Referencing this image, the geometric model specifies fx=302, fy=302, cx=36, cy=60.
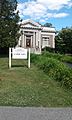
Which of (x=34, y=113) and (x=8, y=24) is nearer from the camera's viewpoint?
(x=34, y=113)

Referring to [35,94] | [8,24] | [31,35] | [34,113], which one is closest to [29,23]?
[31,35]

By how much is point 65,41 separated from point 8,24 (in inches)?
1260

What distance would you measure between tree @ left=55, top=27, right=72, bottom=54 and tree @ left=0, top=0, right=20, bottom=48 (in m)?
27.4

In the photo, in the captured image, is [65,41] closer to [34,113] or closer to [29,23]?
[29,23]

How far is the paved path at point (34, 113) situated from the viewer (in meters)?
7.51


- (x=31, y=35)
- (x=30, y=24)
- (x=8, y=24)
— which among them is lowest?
(x=31, y=35)

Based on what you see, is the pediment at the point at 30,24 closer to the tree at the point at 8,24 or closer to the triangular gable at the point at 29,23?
the triangular gable at the point at 29,23

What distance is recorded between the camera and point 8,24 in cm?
3662

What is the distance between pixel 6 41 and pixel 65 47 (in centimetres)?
3088

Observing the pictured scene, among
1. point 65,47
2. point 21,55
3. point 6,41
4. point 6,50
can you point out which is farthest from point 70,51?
point 21,55

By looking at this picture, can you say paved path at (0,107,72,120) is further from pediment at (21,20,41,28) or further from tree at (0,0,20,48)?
pediment at (21,20,41,28)

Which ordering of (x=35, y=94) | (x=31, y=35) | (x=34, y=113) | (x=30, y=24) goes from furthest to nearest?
(x=31, y=35) < (x=30, y=24) < (x=35, y=94) < (x=34, y=113)

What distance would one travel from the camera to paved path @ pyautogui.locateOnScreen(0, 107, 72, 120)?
7.51 meters

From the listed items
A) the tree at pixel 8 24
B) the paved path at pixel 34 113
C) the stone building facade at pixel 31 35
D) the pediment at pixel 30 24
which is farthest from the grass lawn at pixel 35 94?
the pediment at pixel 30 24
